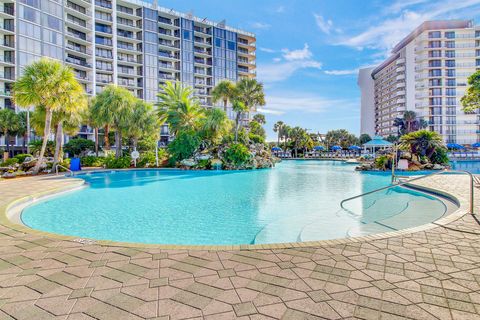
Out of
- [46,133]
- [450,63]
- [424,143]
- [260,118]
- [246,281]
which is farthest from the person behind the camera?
[450,63]

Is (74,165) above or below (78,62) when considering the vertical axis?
below

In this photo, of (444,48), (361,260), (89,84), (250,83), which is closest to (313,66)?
(250,83)

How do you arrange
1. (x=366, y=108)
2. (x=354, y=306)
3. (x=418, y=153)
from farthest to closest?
(x=366, y=108) → (x=418, y=153) → (x=354, y=306)

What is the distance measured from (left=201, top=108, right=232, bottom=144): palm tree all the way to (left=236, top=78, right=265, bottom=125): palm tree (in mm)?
4160

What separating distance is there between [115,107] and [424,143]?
83.4ft

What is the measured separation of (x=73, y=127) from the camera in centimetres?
2333

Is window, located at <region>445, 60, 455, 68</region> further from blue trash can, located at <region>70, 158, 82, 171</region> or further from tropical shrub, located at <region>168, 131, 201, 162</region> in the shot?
blue trash can, located at <region>70, 158, 82, 171</region>

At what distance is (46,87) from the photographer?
15875 millimetres

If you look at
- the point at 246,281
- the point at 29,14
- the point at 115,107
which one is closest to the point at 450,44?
the point at 115,107

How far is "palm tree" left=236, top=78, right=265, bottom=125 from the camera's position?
2916 cm

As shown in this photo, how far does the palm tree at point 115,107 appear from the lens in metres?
22.8

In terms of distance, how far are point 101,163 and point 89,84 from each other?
2576 cm

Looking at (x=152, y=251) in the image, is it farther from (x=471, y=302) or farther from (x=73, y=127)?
(x=73, y=127)

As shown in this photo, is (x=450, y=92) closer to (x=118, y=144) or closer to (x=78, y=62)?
(x=118, y=144)
